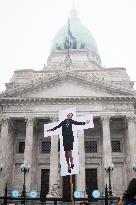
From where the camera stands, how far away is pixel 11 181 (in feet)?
113

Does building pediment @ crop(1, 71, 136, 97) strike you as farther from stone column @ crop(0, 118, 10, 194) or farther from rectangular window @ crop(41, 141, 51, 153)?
rectangular window @ crop(41, 141, 51, 153)

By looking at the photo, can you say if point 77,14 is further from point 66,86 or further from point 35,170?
point 35,170

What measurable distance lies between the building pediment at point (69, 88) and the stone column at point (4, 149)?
327 centimetres

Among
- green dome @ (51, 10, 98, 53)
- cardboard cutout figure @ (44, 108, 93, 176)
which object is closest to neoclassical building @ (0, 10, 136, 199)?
cardboard cutout figure @ (44, 108, 93, 176)

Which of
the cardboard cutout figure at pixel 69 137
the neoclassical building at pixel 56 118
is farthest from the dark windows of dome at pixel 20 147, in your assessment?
the cardboard cutout figure at pixel 69 137

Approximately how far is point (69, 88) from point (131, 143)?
8969mm

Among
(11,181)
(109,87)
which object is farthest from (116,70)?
(11,181)

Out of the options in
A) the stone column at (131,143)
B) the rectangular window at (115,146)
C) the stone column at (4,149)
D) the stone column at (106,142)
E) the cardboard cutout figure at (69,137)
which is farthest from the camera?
the rectangular window at (115,146)

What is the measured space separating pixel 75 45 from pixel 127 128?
24821mm

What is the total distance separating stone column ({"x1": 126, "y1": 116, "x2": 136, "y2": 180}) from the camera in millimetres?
32406

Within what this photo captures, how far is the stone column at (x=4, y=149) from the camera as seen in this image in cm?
3174

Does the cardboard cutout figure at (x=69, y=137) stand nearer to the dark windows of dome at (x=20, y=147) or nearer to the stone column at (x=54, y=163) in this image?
the stone column at (x=54, y=163)

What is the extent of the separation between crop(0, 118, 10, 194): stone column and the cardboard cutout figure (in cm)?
1793

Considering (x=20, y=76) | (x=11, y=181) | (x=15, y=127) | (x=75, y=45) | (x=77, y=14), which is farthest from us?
(x=77, y=14)
